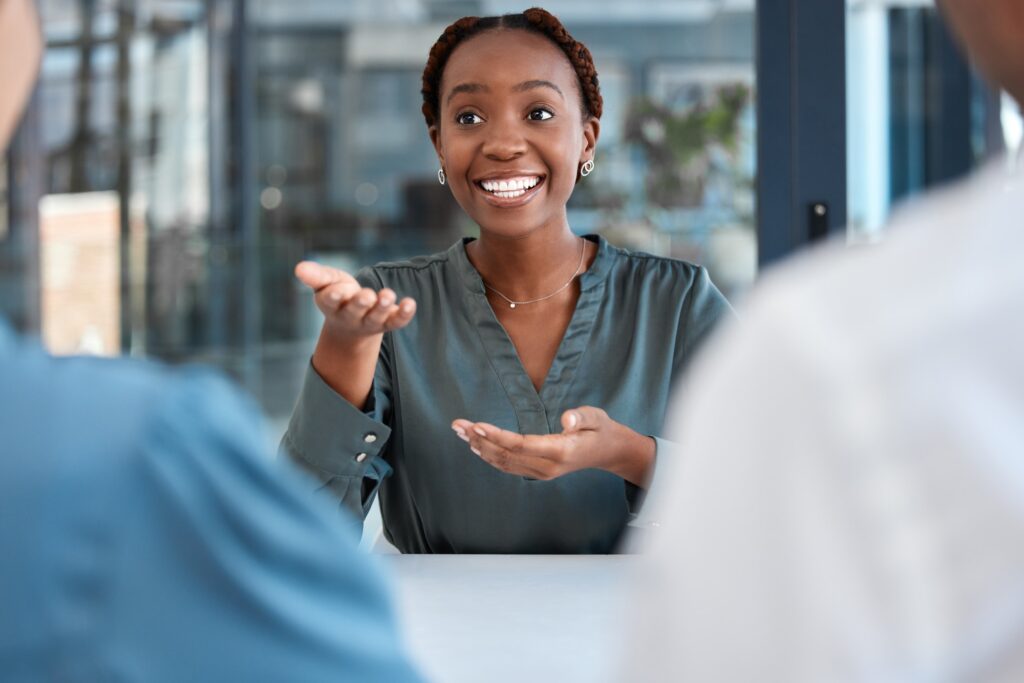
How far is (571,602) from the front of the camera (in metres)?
1.20

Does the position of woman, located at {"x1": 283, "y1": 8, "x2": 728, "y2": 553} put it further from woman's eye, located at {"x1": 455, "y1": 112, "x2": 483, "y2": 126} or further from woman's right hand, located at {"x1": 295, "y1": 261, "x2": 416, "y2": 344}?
woman's right hand, located at {"x1": 295, "y1": 261, "x2": 416, "y2": 344}

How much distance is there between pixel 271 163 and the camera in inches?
223

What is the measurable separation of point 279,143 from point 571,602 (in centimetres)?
481

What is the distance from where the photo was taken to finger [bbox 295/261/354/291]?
44.7 inches

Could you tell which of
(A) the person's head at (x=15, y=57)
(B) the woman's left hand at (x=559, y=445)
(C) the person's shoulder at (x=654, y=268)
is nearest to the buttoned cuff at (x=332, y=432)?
(B) the woman's left hand at (x=559, y=445)

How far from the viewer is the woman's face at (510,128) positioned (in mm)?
1548

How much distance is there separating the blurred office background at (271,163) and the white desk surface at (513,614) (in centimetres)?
349

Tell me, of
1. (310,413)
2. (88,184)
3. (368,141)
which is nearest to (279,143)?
(368,141)

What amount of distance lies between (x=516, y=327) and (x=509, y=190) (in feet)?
0.63

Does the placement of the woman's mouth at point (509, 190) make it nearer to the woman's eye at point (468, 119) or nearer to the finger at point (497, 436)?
the woman's eye at point (468, 119)

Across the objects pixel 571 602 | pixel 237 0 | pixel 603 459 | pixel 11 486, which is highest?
pixel 237 0

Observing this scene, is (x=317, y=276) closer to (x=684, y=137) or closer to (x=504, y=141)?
(x=504, y=141)

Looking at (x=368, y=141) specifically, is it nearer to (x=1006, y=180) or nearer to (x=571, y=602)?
(x=571, y=602)

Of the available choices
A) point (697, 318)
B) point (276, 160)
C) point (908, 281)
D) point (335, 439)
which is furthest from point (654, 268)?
point (276, 160)
